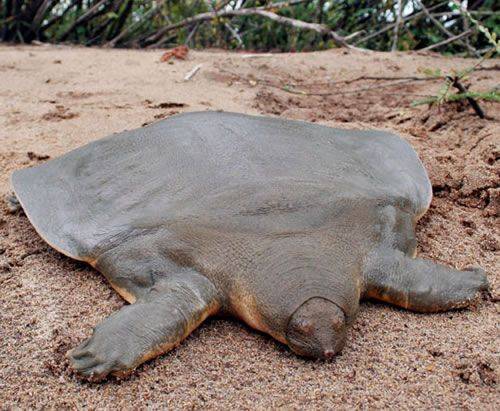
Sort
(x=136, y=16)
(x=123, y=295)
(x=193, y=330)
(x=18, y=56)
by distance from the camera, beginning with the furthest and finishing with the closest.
Answer: (x=136, y=16) < (x=18, y=56) < (x=123, y=295) < (x=193, y=330)

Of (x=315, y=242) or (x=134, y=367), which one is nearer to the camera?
(x=134, y=367)

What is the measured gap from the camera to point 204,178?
1.79 metres

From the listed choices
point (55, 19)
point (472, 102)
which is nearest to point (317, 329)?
point (472, 102)

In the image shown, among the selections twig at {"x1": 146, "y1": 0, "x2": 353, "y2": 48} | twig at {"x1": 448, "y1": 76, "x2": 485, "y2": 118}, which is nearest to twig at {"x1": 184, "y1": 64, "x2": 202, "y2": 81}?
twig at {"x1": 146, "y1": 0, "x2": 353, "y2": 48}

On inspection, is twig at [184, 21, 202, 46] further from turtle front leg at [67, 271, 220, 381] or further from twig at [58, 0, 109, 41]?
turtle front leg at [67, 271, 220, 381]

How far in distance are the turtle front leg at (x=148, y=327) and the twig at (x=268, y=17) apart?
10.3 ft

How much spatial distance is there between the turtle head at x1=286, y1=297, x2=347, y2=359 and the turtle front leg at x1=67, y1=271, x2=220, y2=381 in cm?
24

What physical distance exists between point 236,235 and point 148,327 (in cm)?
34

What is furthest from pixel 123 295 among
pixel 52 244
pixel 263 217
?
pixel 263 217

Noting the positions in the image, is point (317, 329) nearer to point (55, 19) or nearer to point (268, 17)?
point (268, 17)

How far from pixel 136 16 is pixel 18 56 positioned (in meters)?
1.68

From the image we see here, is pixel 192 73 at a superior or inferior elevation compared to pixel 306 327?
inferior

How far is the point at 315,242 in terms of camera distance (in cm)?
161

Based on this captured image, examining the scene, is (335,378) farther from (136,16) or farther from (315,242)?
(136,16)
